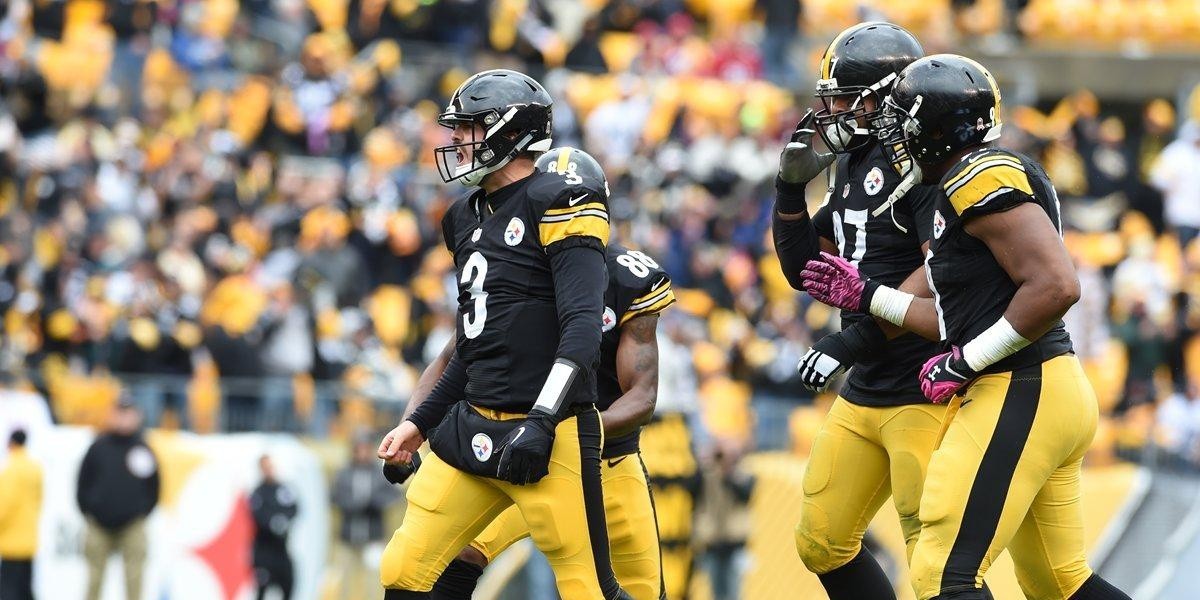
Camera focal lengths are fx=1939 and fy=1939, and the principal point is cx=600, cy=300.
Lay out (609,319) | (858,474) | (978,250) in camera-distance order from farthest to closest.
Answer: (609,319), (858,474), (978,250)

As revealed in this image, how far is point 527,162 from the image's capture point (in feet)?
22.0

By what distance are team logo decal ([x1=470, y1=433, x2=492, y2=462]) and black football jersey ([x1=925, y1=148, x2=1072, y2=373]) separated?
1546 millimetres

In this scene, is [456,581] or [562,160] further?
[456,581]

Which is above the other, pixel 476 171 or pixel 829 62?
pixel 829 62

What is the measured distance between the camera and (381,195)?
649 inches

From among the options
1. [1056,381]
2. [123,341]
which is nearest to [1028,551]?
[1056,381]

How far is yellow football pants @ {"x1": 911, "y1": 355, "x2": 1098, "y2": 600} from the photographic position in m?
6.03

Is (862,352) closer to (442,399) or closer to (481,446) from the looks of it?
(481,446)

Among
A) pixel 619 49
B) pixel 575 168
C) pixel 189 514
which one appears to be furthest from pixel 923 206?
pixel 619 49

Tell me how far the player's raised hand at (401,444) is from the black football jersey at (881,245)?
1550mm

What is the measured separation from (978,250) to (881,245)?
28.6 inches

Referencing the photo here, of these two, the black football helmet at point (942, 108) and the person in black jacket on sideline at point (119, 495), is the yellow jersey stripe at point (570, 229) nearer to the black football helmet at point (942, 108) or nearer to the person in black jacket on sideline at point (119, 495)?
the black football helmet at point (942, 108)

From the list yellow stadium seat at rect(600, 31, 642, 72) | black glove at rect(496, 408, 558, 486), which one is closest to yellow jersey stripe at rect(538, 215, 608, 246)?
black glove at rect(496, 408, 558, 486)

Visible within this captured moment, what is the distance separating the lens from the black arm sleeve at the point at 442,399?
22.8ft
